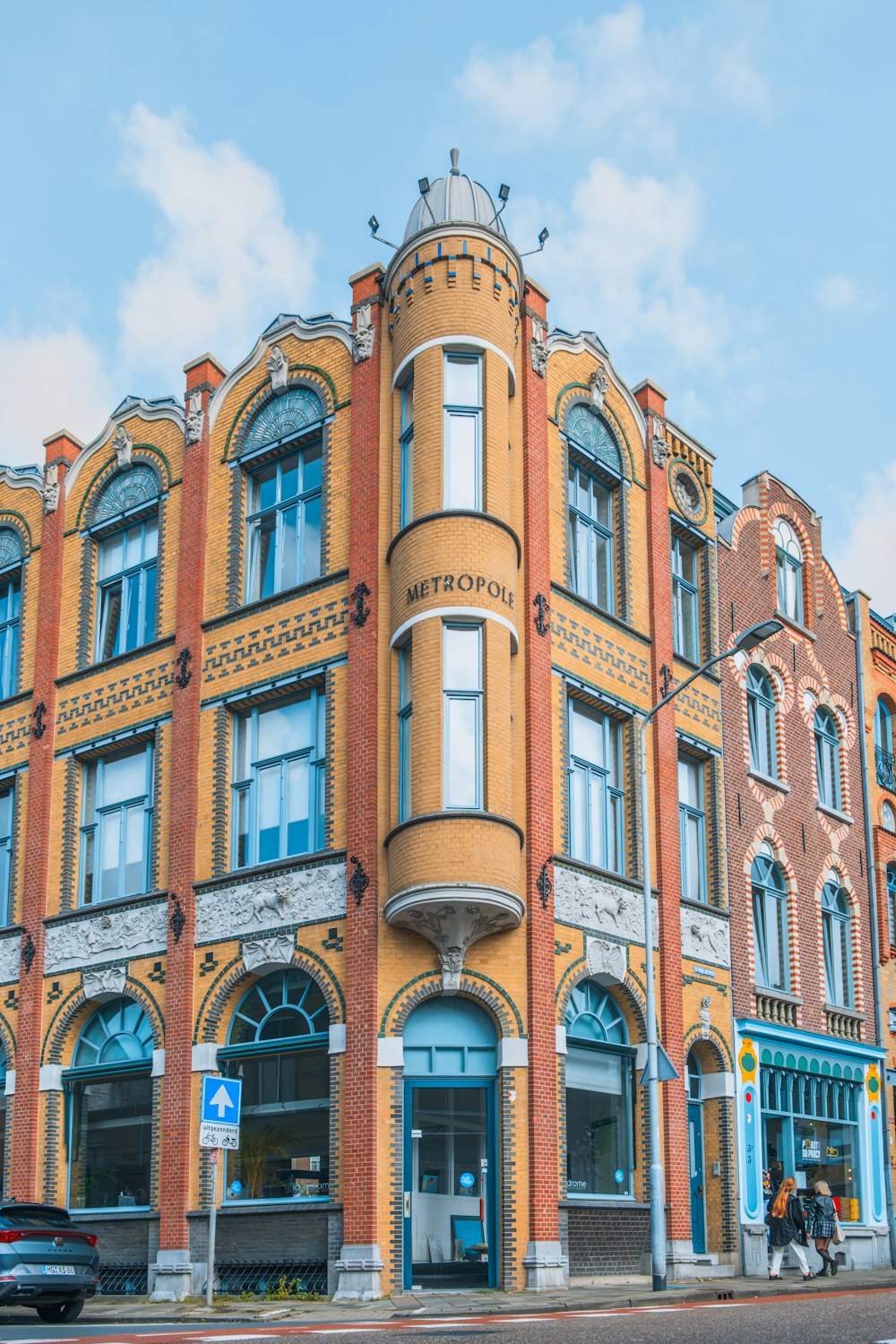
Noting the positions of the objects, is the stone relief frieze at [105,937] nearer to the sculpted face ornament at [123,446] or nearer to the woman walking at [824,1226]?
the sculpted face ornament at [123,446]

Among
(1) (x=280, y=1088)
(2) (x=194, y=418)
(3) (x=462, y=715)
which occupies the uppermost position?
(2) (x=194, y=418)

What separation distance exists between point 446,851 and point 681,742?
762cm

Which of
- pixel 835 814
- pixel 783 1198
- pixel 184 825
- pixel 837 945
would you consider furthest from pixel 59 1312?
pixel 835 814

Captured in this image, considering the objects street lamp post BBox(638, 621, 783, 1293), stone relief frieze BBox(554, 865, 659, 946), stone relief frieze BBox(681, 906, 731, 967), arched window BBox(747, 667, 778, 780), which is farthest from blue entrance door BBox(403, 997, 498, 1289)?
arched window BBox(747, 667, 778, 780)

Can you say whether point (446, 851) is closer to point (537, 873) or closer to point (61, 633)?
point (537, 873)

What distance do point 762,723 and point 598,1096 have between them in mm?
9636

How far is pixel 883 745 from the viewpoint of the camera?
36438 mm

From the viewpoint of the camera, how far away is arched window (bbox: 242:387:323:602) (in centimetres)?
2611

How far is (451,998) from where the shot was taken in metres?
22.4

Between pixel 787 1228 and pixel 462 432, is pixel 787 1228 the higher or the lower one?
the lower one

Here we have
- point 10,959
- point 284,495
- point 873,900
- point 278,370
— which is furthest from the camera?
point 873,900

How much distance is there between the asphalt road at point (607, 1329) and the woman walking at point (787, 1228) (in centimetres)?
592

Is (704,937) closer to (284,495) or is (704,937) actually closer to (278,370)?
(284,495)

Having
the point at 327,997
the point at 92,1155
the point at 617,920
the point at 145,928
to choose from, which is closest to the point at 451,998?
the point at 327,997
